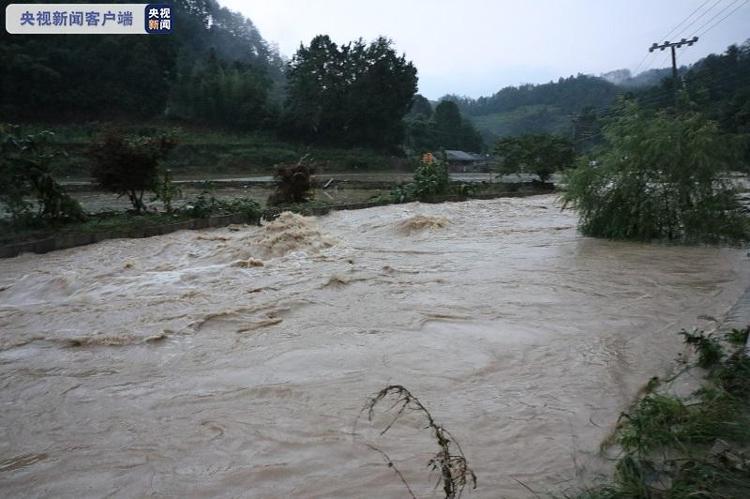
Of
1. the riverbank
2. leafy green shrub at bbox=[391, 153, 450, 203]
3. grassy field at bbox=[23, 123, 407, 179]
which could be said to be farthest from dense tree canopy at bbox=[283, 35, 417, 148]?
the riverbank

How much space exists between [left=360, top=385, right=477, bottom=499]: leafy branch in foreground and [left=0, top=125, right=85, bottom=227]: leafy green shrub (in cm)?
868

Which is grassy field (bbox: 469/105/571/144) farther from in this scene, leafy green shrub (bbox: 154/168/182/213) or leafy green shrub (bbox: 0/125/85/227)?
leafy green shrub (bbox: 0/125/85/227)

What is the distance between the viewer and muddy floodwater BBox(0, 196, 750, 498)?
3002 millimetres

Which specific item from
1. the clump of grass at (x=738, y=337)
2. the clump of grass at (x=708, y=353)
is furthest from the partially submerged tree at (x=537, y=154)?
the clump of grass at (x=708, y=353)

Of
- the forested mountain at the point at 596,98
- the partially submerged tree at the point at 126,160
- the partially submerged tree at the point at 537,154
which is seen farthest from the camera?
the forested mountain at the point at 596,98

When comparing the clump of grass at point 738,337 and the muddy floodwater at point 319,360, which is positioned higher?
the clump of grass at point 738,337

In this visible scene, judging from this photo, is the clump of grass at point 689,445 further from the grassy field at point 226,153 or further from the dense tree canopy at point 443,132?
the dense tree canopy at point 443,132

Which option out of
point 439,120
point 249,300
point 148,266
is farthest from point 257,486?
point 439,120

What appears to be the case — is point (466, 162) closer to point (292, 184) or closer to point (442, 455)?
point (292, 184)

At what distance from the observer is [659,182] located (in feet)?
31.6

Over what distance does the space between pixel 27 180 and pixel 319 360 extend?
8047mm

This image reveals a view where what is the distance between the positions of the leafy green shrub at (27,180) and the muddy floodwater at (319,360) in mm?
1353

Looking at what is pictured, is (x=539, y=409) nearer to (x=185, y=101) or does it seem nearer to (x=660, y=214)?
(x=660, y=214)

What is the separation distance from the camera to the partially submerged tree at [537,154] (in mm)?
21016
